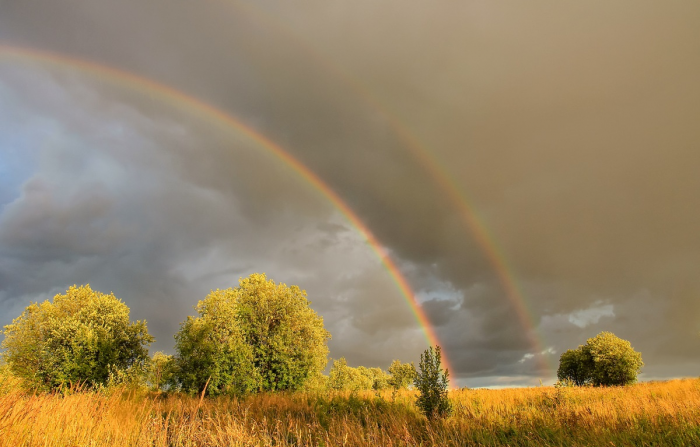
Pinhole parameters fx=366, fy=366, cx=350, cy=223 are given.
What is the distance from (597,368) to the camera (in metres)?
54.5

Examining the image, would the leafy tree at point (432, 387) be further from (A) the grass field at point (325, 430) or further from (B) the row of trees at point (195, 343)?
(B) the row of trees at point (195, 343)

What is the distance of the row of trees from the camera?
30.9 metres

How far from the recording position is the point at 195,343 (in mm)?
31906

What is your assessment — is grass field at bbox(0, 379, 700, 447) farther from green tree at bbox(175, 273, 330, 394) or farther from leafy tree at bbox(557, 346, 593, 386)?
leafy tree at bbox(557, 346, 593, 386)

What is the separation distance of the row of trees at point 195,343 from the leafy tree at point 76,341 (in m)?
0.07

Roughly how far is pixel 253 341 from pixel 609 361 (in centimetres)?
5042

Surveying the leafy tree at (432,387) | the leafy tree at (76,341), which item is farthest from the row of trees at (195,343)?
the leafy tree at (432,387)

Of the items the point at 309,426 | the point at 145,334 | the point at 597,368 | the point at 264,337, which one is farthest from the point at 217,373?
the point at 597,368

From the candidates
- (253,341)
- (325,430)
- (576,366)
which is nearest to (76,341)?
(253,341)

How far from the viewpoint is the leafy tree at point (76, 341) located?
30.5 meters

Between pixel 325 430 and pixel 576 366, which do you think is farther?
Result: pixel 576 366

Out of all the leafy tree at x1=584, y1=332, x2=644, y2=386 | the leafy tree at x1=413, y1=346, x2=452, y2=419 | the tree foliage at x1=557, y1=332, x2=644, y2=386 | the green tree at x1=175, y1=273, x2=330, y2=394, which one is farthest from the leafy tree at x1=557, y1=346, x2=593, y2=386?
the leafy tree at x1=413, y1=346, x2=452, y2=419

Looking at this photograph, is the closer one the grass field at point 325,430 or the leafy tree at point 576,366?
the grass field at point 325,430

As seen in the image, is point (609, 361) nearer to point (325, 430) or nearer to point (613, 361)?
point (613, 361)
